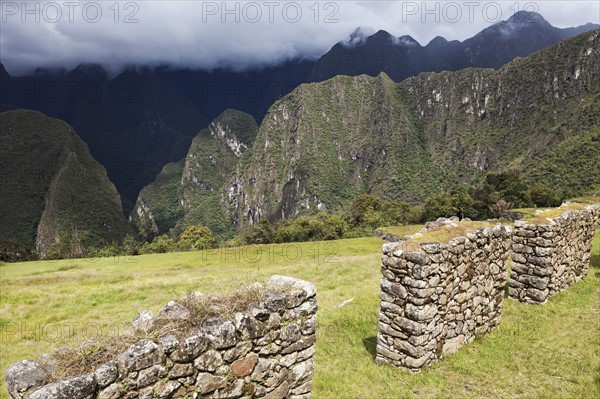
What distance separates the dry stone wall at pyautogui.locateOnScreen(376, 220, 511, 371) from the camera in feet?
24.6

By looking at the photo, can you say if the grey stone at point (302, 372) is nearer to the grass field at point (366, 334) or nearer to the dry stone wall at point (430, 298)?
the grass field at point (366, 334)

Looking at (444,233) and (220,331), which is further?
(444,233)

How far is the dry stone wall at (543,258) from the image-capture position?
11.0 metres

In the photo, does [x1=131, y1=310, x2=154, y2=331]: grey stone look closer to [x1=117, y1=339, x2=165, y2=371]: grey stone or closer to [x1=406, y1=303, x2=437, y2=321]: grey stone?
[x1=117, y1=339, x2=165, y2=371]: grey stone

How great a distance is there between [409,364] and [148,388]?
5.62 meters

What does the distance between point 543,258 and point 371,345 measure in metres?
6.43

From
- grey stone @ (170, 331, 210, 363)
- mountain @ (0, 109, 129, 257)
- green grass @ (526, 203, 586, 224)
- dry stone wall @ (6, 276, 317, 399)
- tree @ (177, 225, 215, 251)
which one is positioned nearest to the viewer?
dry stone wall @ (6, 276, 317, 399)

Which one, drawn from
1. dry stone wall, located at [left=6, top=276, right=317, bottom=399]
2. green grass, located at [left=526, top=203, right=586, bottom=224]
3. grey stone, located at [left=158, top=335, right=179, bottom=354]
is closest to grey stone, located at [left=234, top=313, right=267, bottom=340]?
dry stone wall, located at [left=6, top=276, right=317, bottom=399]

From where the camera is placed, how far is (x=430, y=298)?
7582 millimetres

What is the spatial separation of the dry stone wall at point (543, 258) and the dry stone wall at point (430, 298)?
3.25 metres

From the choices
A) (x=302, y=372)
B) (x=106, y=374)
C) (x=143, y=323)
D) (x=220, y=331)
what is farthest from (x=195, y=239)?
(x=106, y=374)

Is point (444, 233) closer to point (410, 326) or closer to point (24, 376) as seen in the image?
point (410, 326)

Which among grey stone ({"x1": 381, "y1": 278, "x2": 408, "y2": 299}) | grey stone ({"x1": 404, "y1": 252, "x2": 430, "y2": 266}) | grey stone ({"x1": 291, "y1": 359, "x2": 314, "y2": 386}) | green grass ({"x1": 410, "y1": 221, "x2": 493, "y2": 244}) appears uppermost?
green grass ({"x1": 410, "y1": 221, "x2": 493, "y2": 244})

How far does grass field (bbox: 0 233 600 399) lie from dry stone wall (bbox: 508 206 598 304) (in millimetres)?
482
